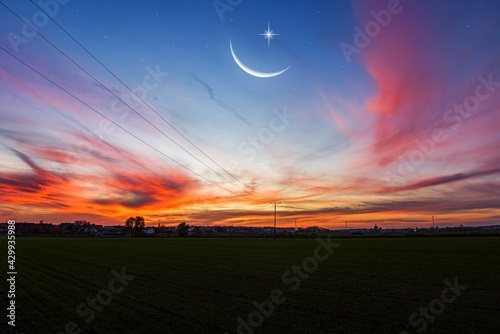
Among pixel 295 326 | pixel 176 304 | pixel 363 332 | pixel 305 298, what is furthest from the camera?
pixel 305 298

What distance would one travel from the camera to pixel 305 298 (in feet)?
55.8

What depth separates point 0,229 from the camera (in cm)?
19488

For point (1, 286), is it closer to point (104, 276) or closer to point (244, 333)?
point (104, 276)

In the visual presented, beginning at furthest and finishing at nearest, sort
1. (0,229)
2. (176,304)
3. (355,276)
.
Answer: (0,229)
(355,276)
(176,304)

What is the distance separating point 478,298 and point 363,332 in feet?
29.8

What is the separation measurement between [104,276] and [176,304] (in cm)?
1198

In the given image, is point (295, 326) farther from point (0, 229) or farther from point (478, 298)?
point (0, 229)

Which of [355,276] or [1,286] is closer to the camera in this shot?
[1,286]

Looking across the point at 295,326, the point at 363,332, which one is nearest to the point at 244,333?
the point at 295,326

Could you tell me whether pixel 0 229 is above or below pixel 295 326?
above

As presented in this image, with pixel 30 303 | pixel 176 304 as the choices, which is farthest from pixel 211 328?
pixel 30 303

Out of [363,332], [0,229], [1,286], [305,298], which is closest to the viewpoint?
[363,332]

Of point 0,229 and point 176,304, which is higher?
point 0,229

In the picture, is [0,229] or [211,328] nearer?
[211,328]
